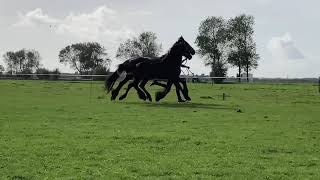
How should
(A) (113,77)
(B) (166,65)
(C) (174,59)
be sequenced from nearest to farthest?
(C) (174,59) < (B) (166,65) < (A) (113,77)

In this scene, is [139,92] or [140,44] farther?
[140,44]

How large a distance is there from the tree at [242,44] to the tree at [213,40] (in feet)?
6.83

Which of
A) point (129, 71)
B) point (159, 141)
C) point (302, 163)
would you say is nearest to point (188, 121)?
point (159, 141)

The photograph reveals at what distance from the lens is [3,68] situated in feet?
522

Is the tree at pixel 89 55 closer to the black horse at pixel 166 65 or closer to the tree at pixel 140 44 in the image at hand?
A: the tree at pixel 140 44

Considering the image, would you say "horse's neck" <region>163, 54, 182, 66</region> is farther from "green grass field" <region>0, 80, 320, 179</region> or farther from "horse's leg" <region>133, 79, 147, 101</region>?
"green grass field" <region>0, 80, 320, 179</region>

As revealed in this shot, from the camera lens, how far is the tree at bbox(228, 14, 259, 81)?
383ft

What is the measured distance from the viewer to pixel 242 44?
388 feet

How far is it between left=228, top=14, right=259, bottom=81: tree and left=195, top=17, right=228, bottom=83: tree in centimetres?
208

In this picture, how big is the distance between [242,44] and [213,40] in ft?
22.3

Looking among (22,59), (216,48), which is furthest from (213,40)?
(22,59)

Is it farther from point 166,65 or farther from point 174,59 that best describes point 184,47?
point 166,65

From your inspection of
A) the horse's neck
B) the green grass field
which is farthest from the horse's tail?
the green grass field

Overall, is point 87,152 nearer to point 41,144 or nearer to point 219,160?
point 41,144
